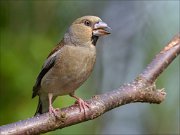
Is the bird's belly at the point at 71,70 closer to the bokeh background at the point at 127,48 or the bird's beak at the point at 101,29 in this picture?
the bird's beak at the point at 101,29

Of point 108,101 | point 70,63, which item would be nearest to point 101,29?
point 70,63

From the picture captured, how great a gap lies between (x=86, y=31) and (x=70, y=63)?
1.27ft

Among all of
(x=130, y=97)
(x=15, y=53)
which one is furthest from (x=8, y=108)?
(x=130, y=97)

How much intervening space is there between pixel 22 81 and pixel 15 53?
0.41 metres

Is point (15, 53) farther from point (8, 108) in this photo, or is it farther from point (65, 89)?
point (65, 89)

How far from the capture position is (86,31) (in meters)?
5.33

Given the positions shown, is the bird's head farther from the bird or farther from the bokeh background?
the bokeh background

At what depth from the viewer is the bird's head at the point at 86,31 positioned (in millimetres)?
5270

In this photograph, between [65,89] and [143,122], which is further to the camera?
[143,122]

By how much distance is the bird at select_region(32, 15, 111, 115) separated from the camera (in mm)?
5117

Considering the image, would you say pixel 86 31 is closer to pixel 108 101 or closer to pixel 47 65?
pixel 47 65

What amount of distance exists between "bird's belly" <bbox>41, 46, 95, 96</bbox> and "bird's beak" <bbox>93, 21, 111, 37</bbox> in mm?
190

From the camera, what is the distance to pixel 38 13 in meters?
7.38

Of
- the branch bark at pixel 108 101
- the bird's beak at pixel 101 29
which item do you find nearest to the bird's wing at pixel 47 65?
the bird's beak at pixel 101 29
